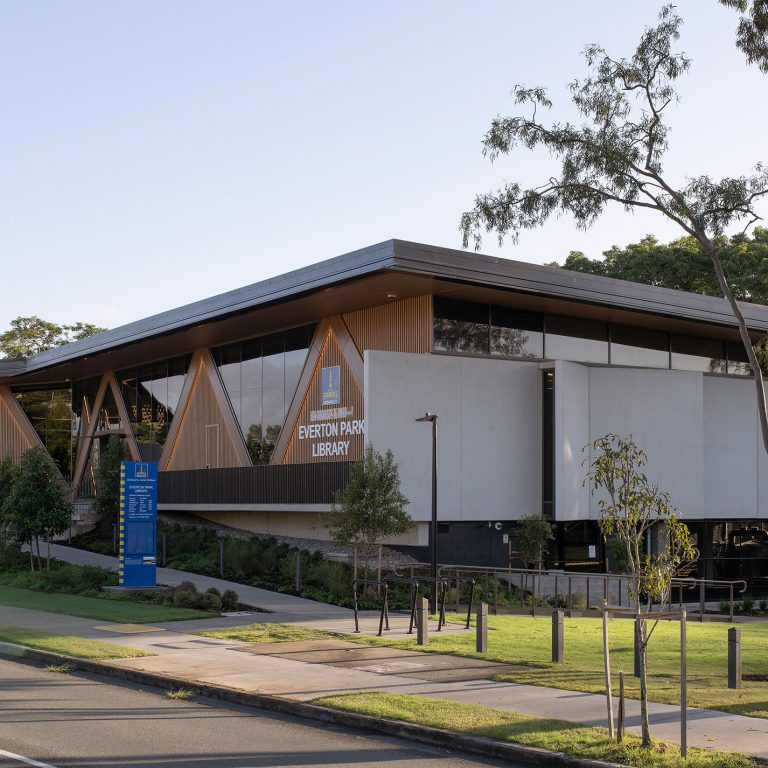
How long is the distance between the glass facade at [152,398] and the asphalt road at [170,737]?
28.8 m

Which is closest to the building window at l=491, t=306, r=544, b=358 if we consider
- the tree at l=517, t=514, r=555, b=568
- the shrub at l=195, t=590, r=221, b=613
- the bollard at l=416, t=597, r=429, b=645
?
the tree at l=517, t=514, r=555, b=568

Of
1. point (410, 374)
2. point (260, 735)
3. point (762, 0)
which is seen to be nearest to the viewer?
point (260, 735)

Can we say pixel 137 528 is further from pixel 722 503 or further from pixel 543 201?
pixel 722 503

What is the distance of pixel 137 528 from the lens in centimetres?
2638

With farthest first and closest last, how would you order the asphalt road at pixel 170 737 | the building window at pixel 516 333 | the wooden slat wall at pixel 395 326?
the building window at pixel 516 333 < the wooden slat wall at pixel 395 326 < the asphalt road at pixel 170 737

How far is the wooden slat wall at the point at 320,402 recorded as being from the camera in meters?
30.5

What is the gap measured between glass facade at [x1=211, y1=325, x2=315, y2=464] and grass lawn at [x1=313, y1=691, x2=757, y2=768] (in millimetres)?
21982

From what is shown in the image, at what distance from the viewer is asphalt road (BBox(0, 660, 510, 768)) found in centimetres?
956

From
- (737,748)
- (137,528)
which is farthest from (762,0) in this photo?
(137,528)

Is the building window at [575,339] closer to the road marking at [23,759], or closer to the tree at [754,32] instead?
the tree at [754,32]

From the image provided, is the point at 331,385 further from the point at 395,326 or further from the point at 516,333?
the point at 516,333

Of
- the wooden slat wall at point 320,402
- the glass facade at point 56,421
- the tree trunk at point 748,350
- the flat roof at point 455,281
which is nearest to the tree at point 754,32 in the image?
the tree trunk at point 748,350

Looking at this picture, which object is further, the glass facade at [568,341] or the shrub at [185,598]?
the glass facade at [568,341]

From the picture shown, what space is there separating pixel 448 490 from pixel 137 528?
853cm
